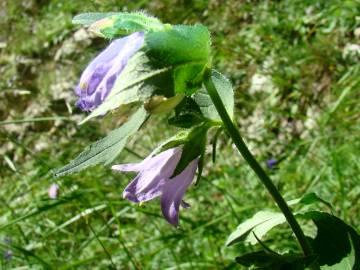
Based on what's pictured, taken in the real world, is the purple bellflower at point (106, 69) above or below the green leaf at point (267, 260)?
above

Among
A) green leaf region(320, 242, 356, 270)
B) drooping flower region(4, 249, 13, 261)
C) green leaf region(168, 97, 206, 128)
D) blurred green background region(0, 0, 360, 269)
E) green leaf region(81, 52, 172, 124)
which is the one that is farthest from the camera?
drooping flower region(4, 249, 13, 261)

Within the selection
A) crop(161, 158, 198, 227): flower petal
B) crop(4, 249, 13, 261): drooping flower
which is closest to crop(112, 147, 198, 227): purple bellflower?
crop(161, 158, 198, 227): flower petal

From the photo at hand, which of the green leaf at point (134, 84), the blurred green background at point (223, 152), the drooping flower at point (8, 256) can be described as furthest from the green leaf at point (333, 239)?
the drooping flower at point (8, 256)

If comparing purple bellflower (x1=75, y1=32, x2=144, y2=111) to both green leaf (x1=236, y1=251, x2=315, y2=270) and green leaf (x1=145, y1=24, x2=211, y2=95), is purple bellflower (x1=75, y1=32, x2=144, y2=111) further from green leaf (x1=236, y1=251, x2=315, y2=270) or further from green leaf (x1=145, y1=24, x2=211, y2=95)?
green leaf (x1=236, y1=251, x2=315, y2=270)

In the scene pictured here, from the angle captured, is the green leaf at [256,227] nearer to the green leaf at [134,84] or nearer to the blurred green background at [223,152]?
the green leaf at [134,84]

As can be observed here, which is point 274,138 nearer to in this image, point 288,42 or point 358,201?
point 288,42

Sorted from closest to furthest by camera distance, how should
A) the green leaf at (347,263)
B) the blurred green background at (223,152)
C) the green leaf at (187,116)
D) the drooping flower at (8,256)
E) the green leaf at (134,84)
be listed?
the green leaf at (134,84), the green leaf at (187,116), the green leaf at (347,263), the blurred green background at (223,152), the drooping flower at (8,256)

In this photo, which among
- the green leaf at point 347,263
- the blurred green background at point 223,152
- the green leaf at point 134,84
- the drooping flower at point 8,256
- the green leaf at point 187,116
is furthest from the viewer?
the drooping flower at point 8,256

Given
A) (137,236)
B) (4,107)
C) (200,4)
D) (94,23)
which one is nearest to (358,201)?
(137,236)
